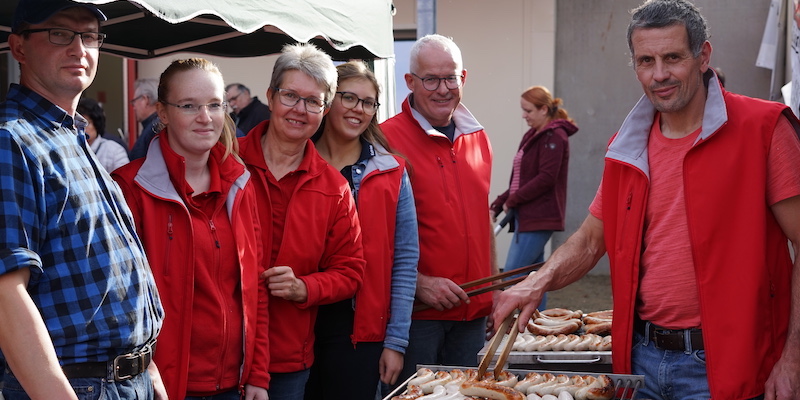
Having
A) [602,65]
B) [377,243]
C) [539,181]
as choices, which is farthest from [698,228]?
[602,65]

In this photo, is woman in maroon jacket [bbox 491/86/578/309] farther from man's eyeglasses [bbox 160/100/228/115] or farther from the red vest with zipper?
man's eyeglasses [bbox 160/100/228/115]

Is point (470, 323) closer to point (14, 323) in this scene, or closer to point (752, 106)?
point (752, 106)

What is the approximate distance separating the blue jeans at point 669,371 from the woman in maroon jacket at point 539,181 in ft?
13.3

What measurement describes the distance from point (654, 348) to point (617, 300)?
22 cm

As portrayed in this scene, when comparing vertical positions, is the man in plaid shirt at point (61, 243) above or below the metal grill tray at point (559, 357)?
above

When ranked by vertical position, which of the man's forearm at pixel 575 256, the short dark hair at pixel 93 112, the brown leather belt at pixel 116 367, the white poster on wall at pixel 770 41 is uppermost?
the white poster on wall at pixel 770 41

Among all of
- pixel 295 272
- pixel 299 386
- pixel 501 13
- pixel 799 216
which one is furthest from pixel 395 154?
pixel 501 13

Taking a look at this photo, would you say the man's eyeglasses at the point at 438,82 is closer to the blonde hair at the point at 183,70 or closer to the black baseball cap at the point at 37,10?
the blonde hair at the point at 183,70

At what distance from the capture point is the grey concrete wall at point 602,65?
9875 millimetres

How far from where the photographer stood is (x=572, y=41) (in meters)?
10.2

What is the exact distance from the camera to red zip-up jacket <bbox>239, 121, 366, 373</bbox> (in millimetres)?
3146

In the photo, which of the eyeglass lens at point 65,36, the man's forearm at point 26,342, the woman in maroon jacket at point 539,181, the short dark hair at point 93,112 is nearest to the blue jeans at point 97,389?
the man's forearm at point 26,342

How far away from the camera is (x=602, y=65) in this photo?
33.4 ft

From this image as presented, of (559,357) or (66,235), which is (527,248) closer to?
(559,357)
